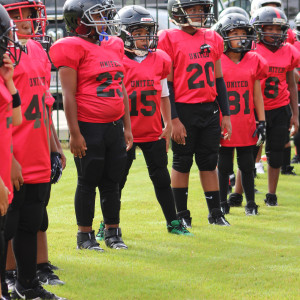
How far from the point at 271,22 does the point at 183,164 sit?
1829 mm

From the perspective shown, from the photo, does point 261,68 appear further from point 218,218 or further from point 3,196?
point 3,196

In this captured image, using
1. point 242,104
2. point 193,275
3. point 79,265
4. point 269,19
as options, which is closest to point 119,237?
point 79,265

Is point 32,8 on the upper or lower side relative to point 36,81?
upper

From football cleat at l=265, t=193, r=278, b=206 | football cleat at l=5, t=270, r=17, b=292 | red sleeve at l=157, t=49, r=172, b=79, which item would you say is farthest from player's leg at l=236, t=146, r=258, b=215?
football cleat at l=5, t=270, r=17, b=292

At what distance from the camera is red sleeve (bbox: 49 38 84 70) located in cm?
500

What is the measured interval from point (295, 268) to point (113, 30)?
2.01 m

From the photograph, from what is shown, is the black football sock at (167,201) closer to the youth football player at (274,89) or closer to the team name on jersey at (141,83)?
the team name on jersey at (141,83)

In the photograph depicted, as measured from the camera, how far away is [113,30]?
5.13 metres

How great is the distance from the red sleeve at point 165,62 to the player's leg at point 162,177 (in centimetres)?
53

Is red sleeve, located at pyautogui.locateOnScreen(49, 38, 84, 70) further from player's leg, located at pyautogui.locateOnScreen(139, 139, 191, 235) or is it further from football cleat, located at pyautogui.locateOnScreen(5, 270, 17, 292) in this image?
football cleat, located at pyautogui.locateOnScreen(5, 270, 17, 292)

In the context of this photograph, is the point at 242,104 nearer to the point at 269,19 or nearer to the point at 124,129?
the point at 269,19

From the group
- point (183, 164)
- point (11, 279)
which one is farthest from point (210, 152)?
point (11, 279)

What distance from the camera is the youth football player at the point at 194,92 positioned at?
6.03m

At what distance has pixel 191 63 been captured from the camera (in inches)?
238
